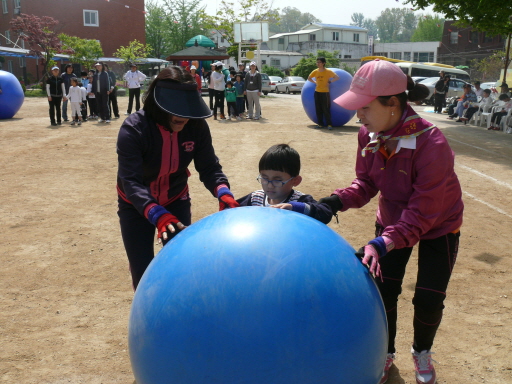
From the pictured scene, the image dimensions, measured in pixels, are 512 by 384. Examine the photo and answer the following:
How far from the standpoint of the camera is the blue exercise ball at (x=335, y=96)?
1612 cm

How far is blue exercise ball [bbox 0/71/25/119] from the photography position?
18984mm

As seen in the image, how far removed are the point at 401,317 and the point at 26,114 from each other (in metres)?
20.4

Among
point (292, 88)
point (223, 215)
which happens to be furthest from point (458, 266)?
point (292, 88)

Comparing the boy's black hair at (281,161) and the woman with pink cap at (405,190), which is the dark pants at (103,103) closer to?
the boy's black hair at (281,161)

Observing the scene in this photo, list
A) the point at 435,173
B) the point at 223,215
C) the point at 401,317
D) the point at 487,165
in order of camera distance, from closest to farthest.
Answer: the point at 223,215, the point at 435,173, the point at 401,317, the point at 487,165

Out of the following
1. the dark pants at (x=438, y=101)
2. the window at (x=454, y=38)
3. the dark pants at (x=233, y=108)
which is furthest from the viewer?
the window at (x=454, y=38)

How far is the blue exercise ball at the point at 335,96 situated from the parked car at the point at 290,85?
25083mm

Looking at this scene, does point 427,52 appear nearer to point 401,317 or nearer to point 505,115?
point 505,115

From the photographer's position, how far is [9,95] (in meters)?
19.2

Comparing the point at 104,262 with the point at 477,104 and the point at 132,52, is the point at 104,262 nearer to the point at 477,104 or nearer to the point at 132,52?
the point at 477,104

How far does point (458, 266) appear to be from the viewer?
5.95m

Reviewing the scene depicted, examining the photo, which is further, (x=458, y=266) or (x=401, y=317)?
(x=458, y=266)

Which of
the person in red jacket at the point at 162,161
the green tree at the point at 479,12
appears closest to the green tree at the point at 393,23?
the green tree at the point at 479,12

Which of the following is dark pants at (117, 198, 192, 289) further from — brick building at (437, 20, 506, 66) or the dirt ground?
brick building at (437, 20, 506, 66)
